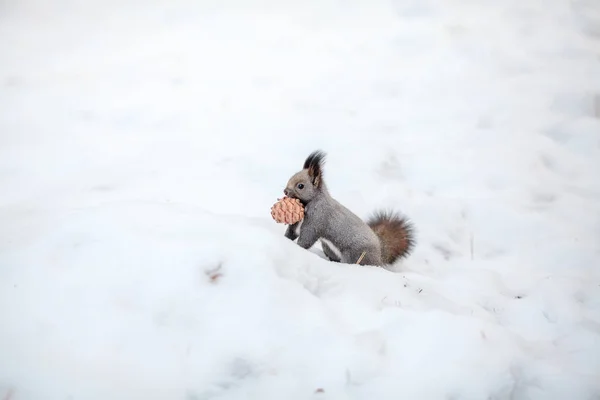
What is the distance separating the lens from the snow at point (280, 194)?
5.97 feet

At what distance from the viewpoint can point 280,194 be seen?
3729 mm

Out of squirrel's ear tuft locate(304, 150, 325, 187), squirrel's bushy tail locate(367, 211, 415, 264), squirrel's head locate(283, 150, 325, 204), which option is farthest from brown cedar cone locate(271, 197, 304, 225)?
squirrel's bushy tail locate(367, 211, 415, 264)

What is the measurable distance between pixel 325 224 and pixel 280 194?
2.53 ft

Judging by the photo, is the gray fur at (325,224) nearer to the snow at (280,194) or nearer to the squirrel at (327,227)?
the squirrel at (327,227)

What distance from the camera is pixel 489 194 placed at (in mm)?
3924

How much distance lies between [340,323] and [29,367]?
1.13m

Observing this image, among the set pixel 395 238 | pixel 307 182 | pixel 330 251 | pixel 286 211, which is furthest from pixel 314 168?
pixel 395 238

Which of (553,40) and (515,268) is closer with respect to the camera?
(515,268)

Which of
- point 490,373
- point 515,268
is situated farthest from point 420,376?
point 515,268

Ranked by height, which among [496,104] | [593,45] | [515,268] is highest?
[593,45]

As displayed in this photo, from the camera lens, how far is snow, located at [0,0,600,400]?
1.82 m

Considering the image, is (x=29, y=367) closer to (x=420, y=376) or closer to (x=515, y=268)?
(x=420, y=376)

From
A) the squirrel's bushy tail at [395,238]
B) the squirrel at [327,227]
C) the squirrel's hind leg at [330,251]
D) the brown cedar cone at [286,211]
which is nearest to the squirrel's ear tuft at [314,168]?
the squirrel at [327,227]

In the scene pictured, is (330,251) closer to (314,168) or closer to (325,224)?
(325,224)
